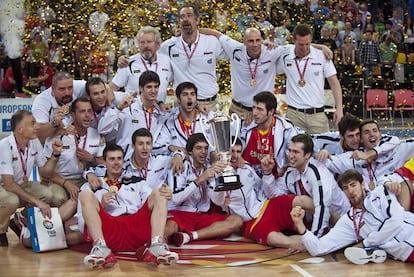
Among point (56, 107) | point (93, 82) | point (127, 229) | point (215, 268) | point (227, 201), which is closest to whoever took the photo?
point (215, 268)

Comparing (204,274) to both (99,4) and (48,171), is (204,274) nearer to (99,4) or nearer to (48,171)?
(48,171)

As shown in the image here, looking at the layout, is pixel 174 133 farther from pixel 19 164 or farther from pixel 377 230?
pixel 377 230

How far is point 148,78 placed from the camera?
8203mm

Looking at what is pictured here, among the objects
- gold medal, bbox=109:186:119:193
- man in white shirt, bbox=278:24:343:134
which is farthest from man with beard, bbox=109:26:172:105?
gold medal, bbox=109:186:119:193

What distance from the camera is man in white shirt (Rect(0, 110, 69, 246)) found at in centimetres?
747

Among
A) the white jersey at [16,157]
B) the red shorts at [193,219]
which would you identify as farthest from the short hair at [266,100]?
the white jersey at [16,157]

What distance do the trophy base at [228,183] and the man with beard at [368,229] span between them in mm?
787

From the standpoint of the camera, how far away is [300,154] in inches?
297

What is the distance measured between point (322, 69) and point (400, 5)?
12.7 metres

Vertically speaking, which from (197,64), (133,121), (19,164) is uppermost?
(197,64)

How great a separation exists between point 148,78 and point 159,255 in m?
2.30

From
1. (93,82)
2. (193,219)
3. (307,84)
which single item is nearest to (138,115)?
(93,82)

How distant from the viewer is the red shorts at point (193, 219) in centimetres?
773

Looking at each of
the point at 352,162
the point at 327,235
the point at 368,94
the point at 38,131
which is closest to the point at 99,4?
the point at 368,94
